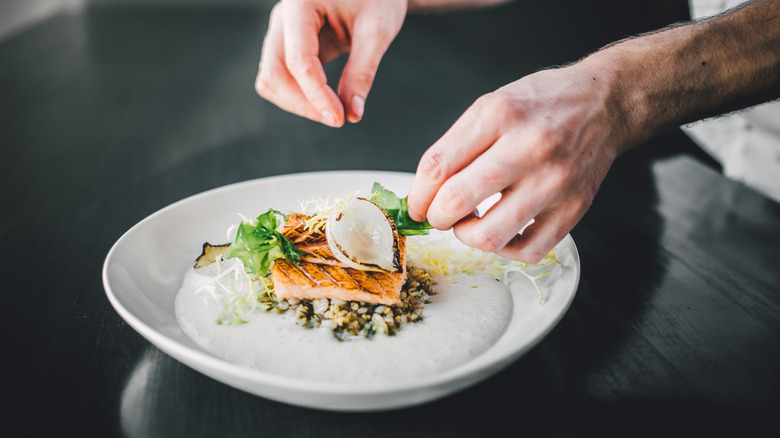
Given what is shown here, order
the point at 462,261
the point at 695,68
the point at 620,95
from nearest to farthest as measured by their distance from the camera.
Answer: the point at 620,95
the point at 695,68
the point at 462,261

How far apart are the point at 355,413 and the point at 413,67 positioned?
364 centimetres

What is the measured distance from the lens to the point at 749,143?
2.12 m

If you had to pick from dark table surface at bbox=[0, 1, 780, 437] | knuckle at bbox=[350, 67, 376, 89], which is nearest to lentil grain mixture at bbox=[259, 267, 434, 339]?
dark table surface at bbox=[0, 1, 780, 437]

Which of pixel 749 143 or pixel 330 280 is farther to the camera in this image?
pixel 749 143

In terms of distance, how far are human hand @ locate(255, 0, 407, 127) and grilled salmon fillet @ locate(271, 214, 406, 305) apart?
1.50ft

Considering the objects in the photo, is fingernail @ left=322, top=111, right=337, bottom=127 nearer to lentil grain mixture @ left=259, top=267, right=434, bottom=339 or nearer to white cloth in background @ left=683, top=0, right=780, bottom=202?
lentil grain mixture @ left=259, top=267, right=434, bottom=339

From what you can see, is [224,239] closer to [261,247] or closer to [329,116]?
[261,247]

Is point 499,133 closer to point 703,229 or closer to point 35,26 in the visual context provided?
point 703,229

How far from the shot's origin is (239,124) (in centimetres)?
282

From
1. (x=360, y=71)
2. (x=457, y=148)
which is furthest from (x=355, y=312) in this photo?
(x=360, y=71)

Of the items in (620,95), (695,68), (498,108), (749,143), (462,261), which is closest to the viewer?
(498,108)

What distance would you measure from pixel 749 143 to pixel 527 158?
65.5 inches

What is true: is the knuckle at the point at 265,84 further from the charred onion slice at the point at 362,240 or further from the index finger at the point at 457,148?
the index finger at the point at 457,148

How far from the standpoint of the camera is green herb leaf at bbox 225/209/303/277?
4.05 feet
